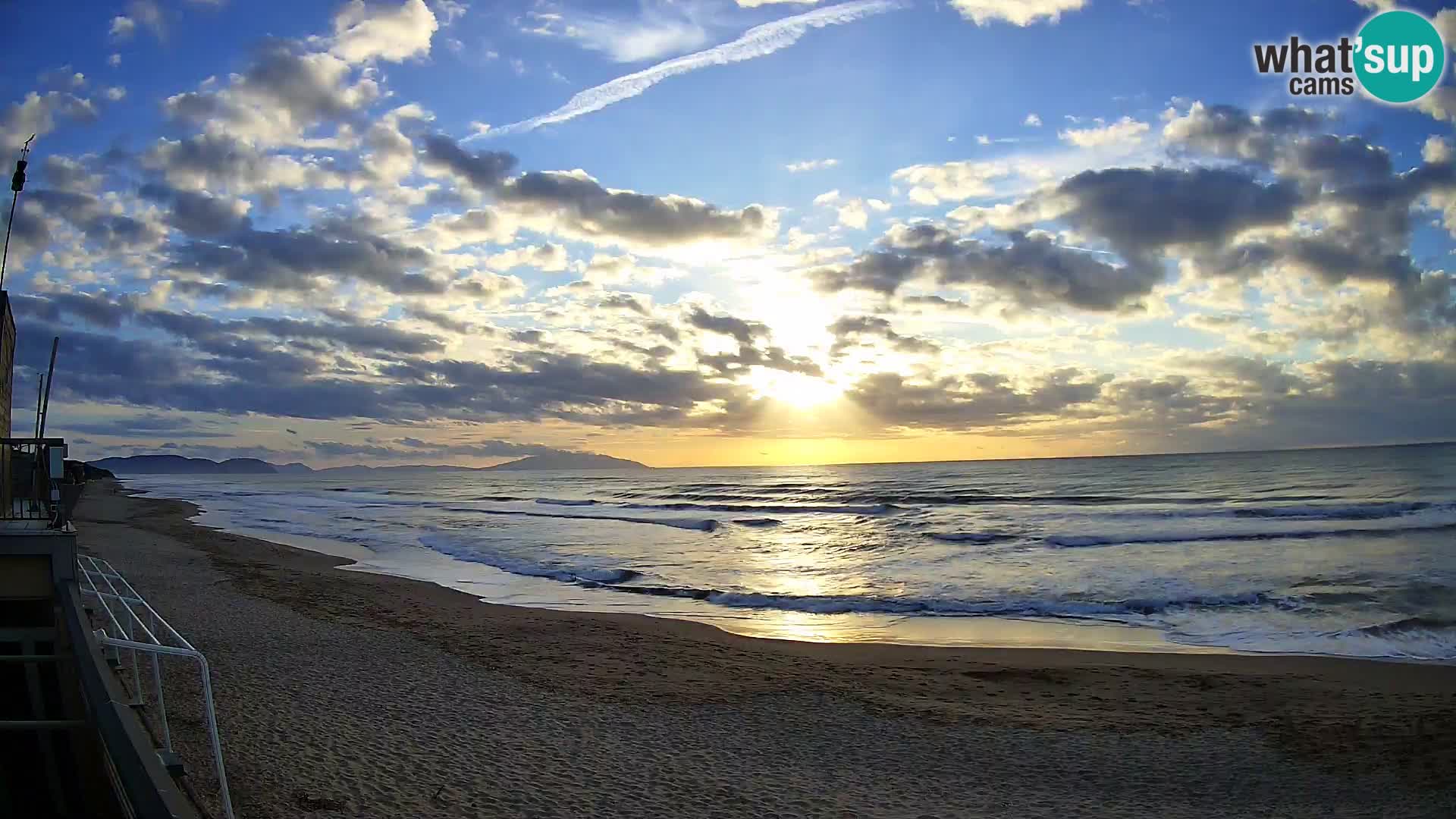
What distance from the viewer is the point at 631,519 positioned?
1842 inches

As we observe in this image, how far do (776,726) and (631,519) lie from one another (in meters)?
38.0

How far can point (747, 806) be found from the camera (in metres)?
6.84

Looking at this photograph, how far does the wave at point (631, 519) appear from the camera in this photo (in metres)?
42.7

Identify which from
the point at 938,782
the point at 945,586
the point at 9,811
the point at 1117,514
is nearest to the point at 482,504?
the point at 1117,514

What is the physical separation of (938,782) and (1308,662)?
8284 mm

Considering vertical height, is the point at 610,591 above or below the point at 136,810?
below

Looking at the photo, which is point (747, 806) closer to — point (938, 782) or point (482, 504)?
point (938, 782)

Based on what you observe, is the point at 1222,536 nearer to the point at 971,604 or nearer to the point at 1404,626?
the point at 1404,626

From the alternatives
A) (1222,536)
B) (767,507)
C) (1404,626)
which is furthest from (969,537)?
(767,507)

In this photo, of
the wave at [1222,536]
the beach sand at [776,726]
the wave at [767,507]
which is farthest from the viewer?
the wave at [767,507]

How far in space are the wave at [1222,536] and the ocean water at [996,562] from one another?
212 millimetres

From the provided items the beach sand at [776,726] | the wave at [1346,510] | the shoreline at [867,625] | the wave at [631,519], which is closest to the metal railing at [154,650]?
the beach sand at [776,726]

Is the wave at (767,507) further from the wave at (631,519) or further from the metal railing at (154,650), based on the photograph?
the metal railing at (154,650)

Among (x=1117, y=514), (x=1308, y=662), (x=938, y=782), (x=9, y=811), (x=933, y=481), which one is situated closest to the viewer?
(x=938, y=782)
